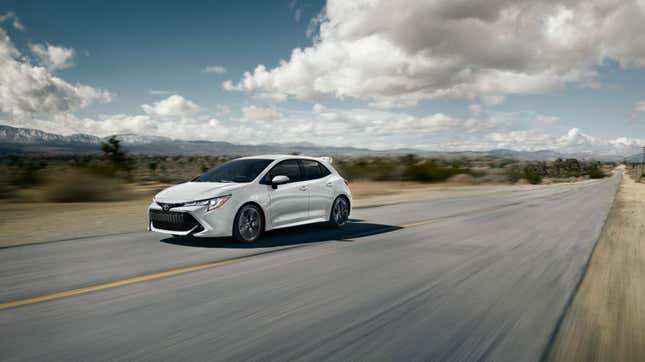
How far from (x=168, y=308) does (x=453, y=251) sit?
506 cm

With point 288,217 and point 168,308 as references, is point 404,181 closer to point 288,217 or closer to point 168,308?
point 288,217

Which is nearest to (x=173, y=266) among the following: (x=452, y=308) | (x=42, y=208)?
(x=452, y=308)

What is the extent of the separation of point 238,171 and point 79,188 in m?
10.3

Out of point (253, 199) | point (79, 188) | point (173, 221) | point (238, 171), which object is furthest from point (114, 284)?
point (79, 188)

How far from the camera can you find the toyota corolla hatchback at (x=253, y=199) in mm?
8148

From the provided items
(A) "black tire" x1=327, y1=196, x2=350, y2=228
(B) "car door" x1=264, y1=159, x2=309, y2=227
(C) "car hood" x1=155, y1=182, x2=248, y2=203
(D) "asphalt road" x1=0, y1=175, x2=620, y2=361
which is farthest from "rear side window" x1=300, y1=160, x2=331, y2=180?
(C) "car hood" x1=155, y1=182, x2=248, y2=203

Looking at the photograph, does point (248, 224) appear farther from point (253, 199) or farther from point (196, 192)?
point (196, 192)

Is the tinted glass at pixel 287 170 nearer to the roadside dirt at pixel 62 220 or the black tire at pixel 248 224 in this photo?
the black tire at pixel 248 224

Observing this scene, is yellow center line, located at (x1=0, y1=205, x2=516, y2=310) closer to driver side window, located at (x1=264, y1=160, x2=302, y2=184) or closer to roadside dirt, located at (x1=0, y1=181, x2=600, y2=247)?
driver side window, located at (x1=264, y1=160, x2=302, y2=184)

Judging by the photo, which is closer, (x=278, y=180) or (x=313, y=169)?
(x=278, y=180)

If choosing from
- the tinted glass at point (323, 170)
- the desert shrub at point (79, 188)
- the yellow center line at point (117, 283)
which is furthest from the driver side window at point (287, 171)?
the desert shrub at point (79, 188)

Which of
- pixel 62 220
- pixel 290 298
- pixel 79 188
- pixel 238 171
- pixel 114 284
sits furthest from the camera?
pixel 79 188

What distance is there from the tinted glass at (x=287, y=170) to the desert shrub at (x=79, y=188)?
10564 millimetres

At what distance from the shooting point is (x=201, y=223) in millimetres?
8055
